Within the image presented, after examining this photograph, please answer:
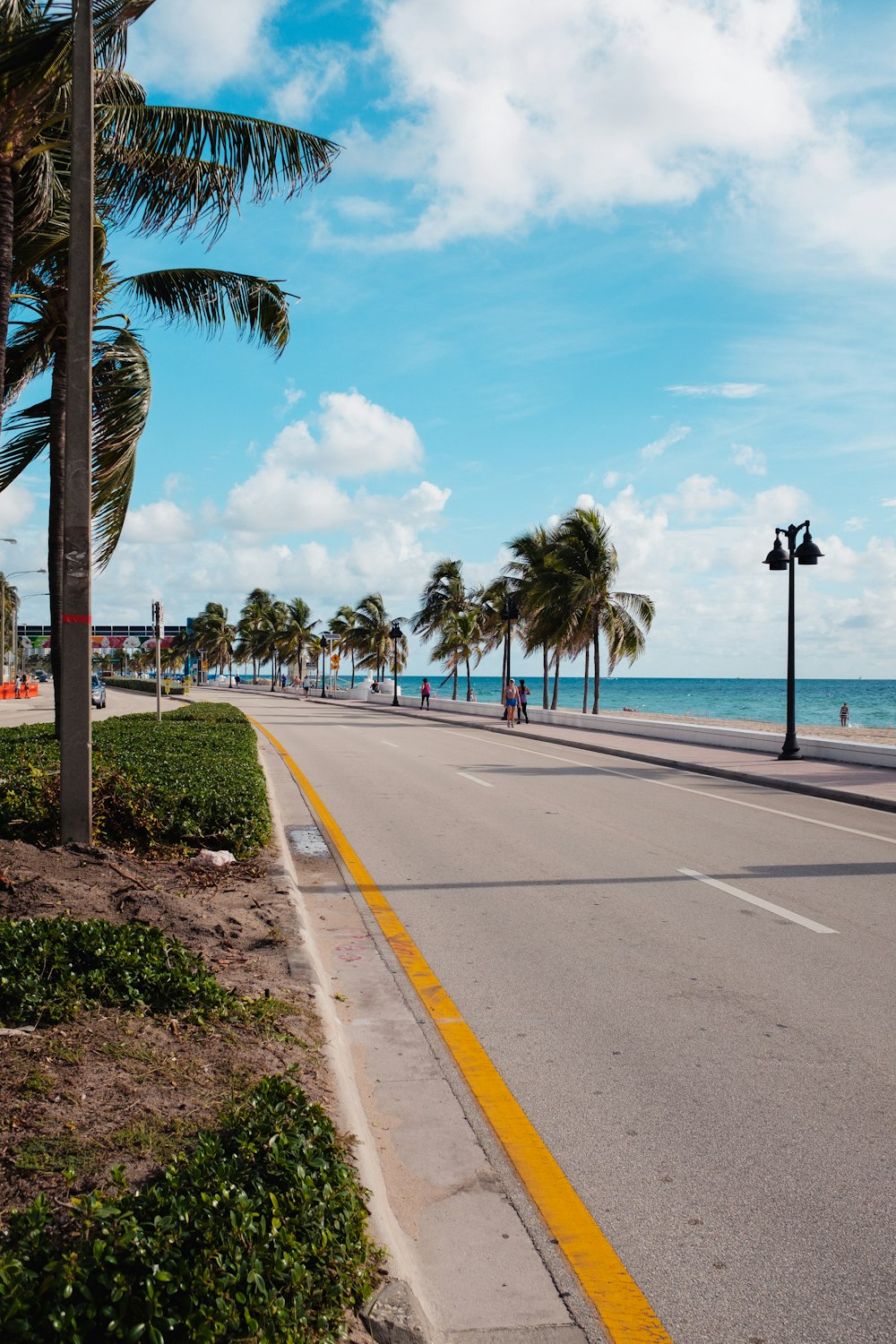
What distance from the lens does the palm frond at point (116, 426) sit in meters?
12.4

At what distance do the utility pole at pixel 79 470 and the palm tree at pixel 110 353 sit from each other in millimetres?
4569

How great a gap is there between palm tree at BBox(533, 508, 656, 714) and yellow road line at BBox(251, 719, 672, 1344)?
34.5m

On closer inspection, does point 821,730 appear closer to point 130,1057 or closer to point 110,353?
point 110,353

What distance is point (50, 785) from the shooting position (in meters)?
9.00

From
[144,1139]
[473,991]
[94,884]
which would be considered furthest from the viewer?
[94,884]

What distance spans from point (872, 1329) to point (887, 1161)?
3.46 ft

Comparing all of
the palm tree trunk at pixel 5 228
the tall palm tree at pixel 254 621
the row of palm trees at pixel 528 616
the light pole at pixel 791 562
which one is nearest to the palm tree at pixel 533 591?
the row of palm trees at pixel 528 616

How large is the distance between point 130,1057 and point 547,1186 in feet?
5.54

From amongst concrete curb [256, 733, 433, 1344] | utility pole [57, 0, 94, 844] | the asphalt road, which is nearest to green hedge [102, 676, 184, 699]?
the asphalt road

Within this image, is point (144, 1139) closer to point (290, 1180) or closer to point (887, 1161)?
point (290, 1180)

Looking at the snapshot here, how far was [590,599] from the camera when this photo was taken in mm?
40438

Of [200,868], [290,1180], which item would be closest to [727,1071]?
[290,1180]

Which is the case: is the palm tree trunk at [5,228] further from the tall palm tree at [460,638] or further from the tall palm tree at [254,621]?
the tall palm tree at [254,621]

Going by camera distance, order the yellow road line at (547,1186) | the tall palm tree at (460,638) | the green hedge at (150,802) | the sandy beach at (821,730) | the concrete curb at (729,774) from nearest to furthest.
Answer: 1. the yellow road line at (547,1186)
2. the green hedge at (150,802)
3. the concrete curb at (729,774)
4. the sandy beach at (821,730)
5. the tall palm tree at (460,638)
